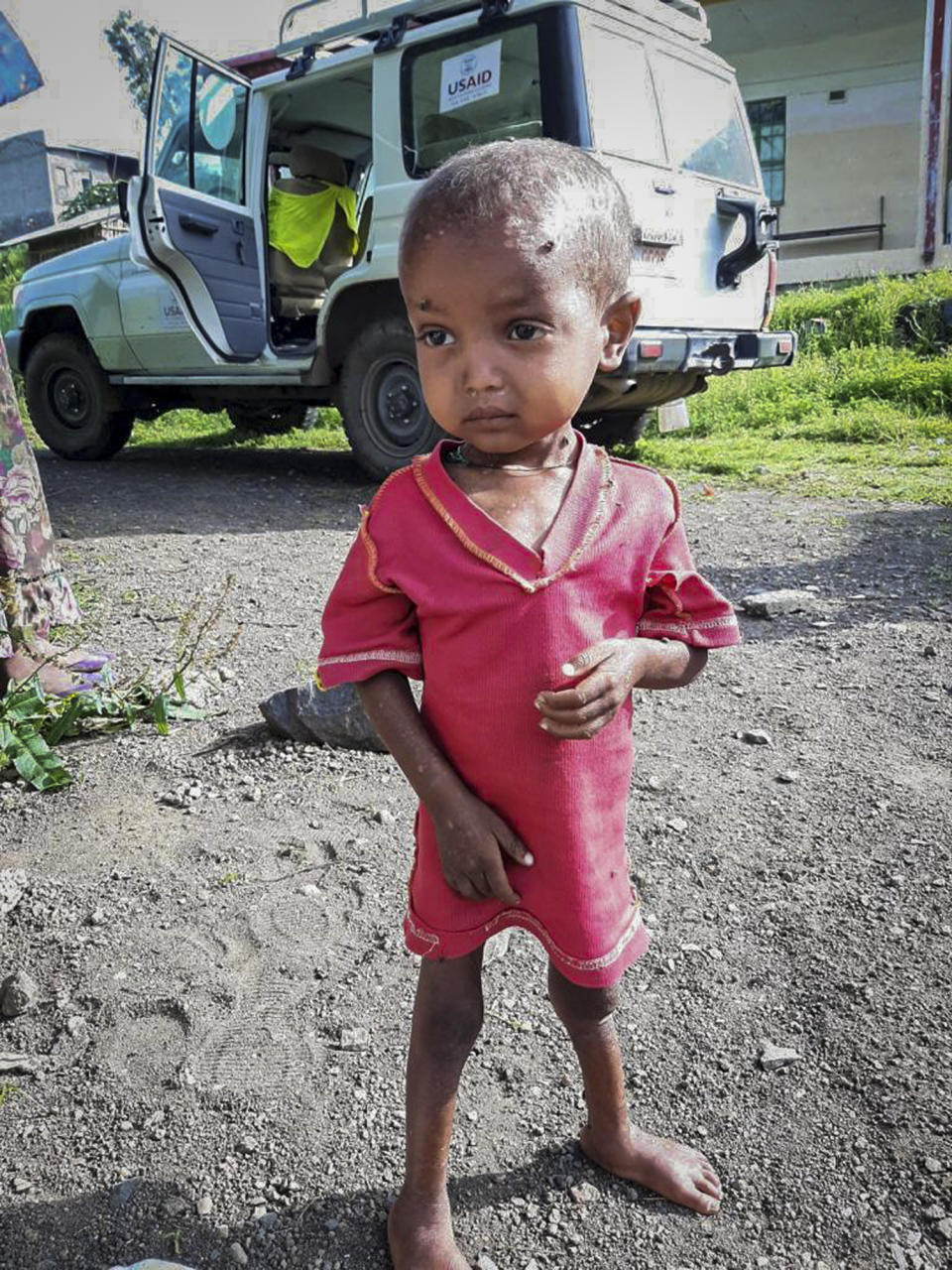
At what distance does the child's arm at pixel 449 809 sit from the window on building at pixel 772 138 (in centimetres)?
1464

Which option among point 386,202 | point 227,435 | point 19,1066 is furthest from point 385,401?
point 19,1066

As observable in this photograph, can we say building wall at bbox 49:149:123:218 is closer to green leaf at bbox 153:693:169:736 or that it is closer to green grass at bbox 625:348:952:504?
green grass at bbox 625:348:952:504

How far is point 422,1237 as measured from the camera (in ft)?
4.74

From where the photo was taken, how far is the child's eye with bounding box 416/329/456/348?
1222 mm

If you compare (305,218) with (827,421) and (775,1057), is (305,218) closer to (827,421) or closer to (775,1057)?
(827,421)

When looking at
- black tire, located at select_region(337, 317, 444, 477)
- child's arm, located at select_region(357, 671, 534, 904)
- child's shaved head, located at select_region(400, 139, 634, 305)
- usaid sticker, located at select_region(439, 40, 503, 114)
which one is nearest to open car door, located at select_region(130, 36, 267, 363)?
black tire, located at select_region(337, 317, 444, 477)

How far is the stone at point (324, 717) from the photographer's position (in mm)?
2928

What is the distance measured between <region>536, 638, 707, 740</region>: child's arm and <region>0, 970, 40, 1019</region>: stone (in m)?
1.35

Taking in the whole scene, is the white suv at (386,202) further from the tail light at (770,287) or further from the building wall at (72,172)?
the building wall at (72,172)

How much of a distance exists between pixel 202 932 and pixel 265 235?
220 inches

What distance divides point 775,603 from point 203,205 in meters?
4.50

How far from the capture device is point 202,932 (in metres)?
2.17

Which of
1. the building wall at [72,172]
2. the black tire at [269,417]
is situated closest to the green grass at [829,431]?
the black tire at [269,417]

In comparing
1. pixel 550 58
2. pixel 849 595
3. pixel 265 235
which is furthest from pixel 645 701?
pixel 265 235
